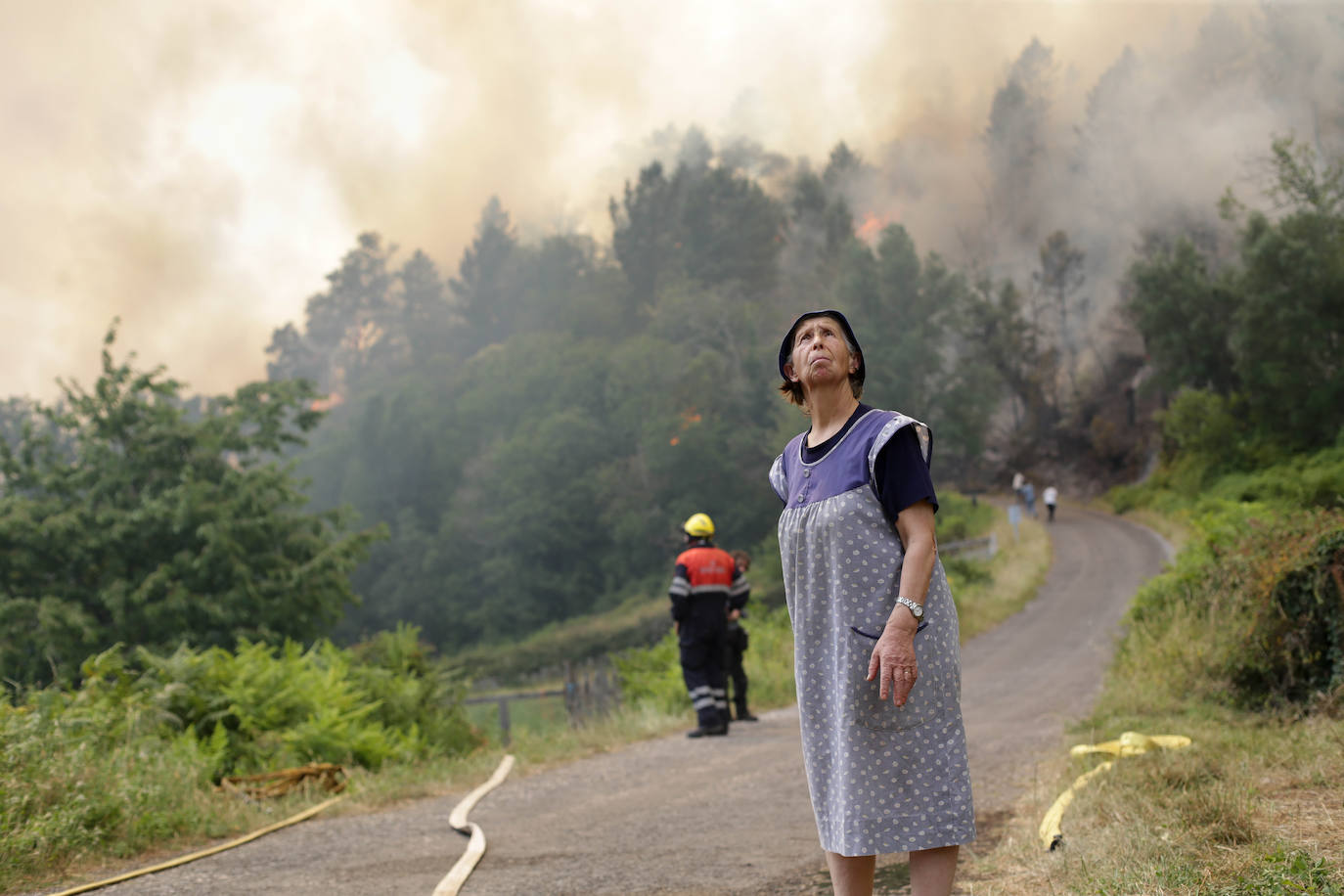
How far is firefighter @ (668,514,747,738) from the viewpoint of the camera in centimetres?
958

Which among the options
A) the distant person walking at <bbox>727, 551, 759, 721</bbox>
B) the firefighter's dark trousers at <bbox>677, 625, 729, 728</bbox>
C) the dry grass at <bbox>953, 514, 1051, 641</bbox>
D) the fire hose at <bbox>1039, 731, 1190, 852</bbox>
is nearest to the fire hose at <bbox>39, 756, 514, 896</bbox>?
the firefighter's dark trousers at <bbox>677, 625, 729, 728</bbox>

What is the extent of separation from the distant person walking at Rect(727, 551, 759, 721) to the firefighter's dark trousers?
54 cm

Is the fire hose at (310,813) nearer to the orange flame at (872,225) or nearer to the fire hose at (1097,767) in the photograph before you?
the fire hose at (1097,767)

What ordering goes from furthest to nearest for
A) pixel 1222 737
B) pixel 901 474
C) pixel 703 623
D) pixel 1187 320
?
pixel 1187 320 → pixel 703 623 → pixel 1222 737 → pixel 901 474

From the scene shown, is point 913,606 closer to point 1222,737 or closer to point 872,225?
point 1222,737

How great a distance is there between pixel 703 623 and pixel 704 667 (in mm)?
453

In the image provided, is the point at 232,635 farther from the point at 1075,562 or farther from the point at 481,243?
the point at 481,243

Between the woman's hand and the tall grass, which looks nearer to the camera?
the woman's hand

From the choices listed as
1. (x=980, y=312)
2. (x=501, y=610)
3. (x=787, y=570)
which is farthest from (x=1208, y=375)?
(x=787, y=570)

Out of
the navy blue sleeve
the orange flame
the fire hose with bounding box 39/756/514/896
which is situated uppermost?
the orange flame

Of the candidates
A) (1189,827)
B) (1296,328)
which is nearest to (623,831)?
(1189,827)

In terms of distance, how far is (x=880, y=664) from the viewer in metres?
2.64

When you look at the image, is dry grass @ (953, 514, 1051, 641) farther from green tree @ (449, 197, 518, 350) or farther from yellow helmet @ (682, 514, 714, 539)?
green tree @ (449, 197, 518, 350)

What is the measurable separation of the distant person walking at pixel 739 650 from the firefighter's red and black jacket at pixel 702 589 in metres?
0.38
